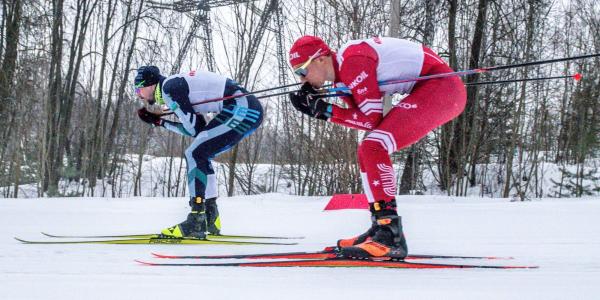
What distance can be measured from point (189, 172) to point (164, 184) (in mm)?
12258

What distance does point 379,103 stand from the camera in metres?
2.59

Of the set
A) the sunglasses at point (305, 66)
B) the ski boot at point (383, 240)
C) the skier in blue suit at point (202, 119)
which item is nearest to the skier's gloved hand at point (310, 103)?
the sunglasses at point (305, 66)

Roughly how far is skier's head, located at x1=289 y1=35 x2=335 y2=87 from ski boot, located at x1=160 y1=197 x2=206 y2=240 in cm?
142

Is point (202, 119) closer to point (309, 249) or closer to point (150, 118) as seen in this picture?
point (150, 118)

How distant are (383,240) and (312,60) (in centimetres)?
96

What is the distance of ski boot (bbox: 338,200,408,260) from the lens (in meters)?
2.40

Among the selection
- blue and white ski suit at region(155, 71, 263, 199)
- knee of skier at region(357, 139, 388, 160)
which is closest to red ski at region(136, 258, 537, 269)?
knee of skier at region(357, 139, 388, 160)

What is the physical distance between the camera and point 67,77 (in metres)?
13.3

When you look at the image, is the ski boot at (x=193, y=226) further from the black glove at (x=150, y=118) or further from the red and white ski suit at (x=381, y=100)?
the red and white ski suit at (x=381, y=100)

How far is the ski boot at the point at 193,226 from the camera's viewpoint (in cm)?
355

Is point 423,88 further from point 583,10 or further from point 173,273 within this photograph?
point 583,10

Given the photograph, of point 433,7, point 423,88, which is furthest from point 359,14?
point 423,88

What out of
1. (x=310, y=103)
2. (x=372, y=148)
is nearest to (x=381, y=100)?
(x=372, y=148)

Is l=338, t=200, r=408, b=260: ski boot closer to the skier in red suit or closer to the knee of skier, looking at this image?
the skier in red suit
